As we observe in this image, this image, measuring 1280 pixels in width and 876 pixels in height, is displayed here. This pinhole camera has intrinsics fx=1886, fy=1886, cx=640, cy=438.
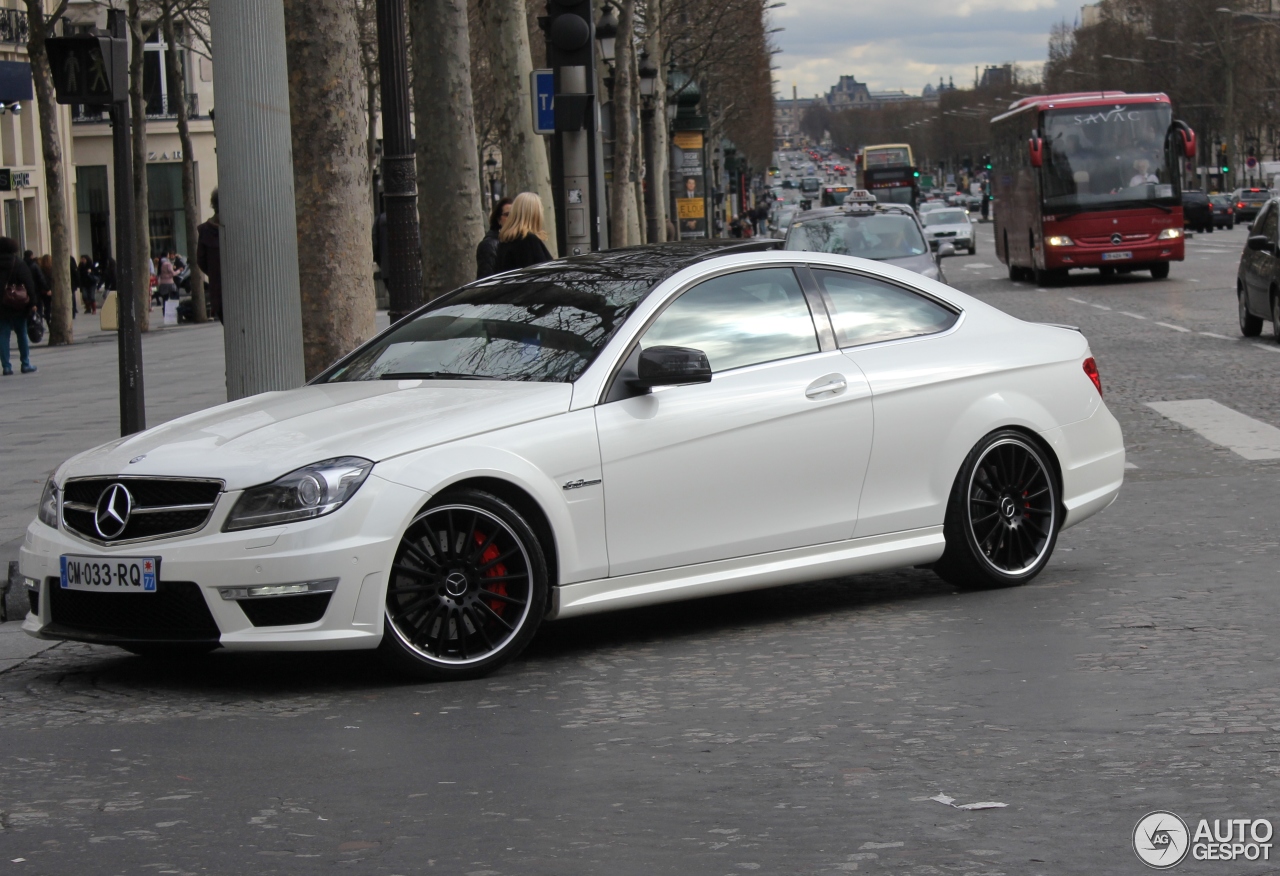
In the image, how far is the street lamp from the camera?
2316 centimetres

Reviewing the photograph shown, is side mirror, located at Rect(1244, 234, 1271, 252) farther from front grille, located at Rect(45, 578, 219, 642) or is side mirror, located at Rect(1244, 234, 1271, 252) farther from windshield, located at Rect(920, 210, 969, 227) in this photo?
windshield, located at Rect(920, 210, 969, 227)

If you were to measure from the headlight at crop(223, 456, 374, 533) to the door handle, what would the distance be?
1.94 meters

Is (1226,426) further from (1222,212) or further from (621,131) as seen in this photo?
(1222,212)

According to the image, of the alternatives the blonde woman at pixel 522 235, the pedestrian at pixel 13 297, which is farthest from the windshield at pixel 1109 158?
the blonde woman at pixel 522 235

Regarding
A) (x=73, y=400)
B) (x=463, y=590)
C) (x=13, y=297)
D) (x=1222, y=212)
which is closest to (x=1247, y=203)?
(x=1222, y=212)

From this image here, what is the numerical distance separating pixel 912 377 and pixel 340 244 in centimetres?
453

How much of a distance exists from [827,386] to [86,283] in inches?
1855

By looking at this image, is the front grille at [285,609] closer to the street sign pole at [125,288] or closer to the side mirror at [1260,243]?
the street sign pole at [125,288]

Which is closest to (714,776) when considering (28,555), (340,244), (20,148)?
(28,555)

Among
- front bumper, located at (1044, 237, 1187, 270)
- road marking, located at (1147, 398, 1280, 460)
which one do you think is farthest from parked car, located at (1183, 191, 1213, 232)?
road marking, located at (1147, 398, 1280, 460)

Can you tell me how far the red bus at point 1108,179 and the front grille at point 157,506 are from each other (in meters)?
29.1

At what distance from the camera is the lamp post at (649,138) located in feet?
133

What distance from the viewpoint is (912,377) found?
24.4 ft

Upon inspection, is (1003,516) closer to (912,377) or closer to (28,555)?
(912,377)
